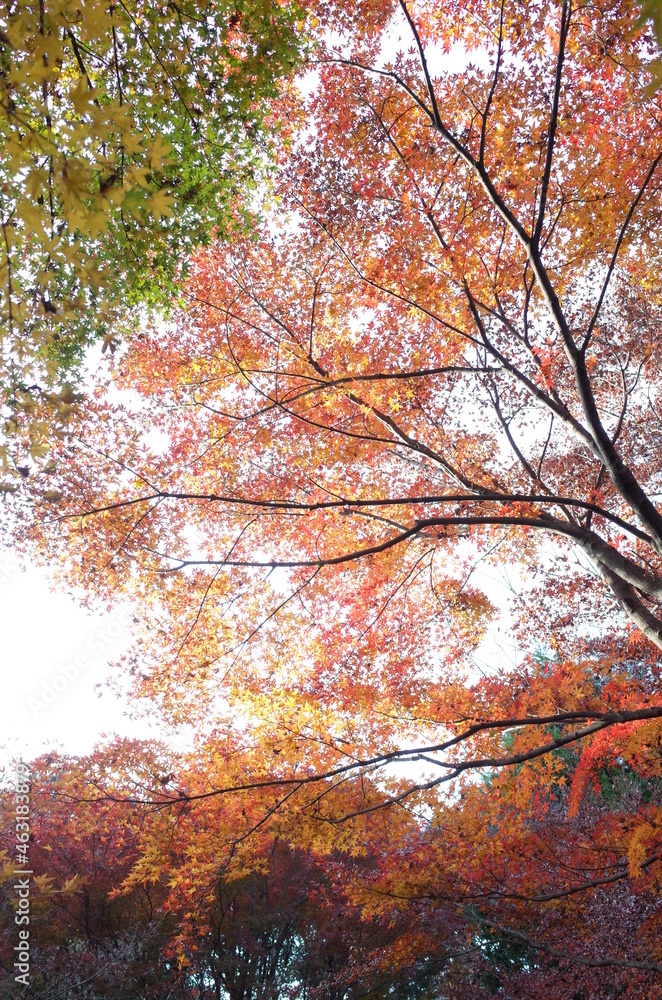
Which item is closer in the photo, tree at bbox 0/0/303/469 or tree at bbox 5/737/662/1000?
tree at bbox 0/0/303/469

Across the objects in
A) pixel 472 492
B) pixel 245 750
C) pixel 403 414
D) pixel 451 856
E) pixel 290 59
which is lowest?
pixel 451 856

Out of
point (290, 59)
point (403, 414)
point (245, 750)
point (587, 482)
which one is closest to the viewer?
point (290, 59)

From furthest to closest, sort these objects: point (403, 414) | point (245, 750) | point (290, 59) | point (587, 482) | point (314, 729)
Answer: point (587, 482) → point (403, 414) → point (245, 750) → point (314, 729) → point (290, 59)

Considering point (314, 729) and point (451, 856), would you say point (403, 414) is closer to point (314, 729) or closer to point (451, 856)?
point (314, 729)

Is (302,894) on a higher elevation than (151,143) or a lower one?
lower

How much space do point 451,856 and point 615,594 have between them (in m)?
3.61

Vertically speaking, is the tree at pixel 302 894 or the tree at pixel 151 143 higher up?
the tree at pixel 151 143

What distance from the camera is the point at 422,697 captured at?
572cm

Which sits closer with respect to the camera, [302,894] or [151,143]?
[151,143]

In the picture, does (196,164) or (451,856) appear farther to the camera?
(451,856)

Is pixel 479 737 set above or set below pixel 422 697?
below

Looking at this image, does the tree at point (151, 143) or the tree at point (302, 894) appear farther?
the tree at point (302, 894)

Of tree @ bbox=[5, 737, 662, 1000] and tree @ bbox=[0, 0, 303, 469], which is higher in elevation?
tree @ bbox=[0, 0, 303, 469]

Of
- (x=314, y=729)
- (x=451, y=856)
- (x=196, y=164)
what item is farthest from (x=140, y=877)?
(x=196, y=164)
